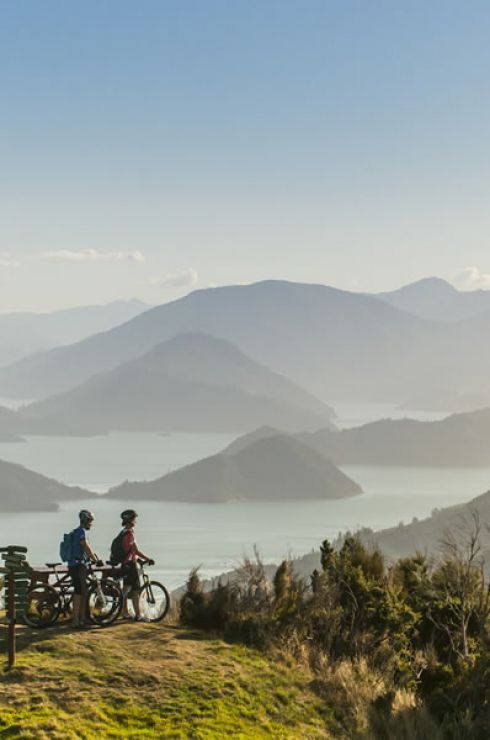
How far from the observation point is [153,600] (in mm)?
17750

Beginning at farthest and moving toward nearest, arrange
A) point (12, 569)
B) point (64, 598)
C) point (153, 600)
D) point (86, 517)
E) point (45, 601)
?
point (153, 600)
point (64, 598)
point (45, 601)
point (86, 517)
point (12, 569)

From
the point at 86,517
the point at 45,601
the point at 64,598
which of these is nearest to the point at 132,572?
the point at 64,598

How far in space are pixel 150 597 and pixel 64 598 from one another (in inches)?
68.1

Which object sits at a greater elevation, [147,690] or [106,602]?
[106,602]

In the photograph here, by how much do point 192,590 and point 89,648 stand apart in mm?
3767

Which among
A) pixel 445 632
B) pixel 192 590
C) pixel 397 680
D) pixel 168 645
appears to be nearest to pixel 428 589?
pixel 445 632

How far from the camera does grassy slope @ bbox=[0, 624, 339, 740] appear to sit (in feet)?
43.3

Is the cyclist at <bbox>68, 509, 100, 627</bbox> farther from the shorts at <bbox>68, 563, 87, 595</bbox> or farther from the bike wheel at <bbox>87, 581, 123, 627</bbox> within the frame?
the bike wheel at <bbox>87, 581, 123, 627</bbox>

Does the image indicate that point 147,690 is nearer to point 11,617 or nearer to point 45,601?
point 11,617

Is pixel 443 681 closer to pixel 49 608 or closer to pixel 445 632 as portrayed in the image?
pixel 445 632

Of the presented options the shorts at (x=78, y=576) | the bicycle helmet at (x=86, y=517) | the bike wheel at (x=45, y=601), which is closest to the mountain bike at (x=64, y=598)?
the bike wheel at (x=45, y=601)

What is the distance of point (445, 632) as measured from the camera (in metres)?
20.5

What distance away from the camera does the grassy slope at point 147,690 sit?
1320 cm

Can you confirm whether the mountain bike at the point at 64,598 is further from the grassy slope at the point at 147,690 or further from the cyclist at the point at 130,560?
the grassy slope at the point at 147,690
